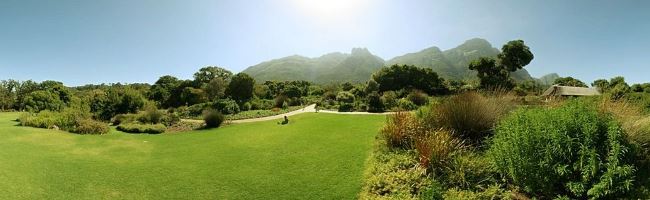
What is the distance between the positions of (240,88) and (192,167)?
112 ft

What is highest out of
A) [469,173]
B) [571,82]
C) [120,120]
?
[571,82]

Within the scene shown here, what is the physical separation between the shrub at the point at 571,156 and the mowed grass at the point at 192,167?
2.92 meters

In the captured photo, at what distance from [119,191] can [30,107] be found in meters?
25.3

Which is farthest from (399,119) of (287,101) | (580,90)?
(580,90)

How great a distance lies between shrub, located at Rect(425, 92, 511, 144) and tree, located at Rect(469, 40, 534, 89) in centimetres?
3463

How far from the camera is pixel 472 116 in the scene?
826 cm

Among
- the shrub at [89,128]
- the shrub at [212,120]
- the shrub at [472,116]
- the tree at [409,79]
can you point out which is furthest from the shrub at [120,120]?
the tree at [409,79]

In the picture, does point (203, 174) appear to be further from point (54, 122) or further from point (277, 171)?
point (54, 122)

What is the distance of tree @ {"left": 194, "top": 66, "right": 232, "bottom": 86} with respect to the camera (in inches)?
2078

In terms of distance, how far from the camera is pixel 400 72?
148 feet

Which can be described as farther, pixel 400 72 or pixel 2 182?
pixel 400 72

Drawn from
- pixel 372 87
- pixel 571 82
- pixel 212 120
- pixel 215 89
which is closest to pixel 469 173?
pixel 212 120

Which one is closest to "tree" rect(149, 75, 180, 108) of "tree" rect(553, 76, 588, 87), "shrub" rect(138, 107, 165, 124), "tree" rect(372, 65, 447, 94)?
"shrub" rect(138, 107, 165, 124)

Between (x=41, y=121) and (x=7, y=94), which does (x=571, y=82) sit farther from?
(x=7, y=94)
